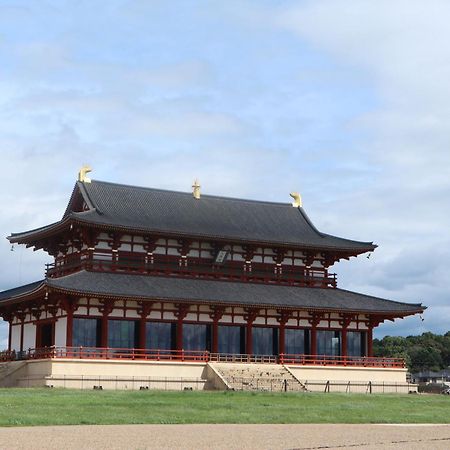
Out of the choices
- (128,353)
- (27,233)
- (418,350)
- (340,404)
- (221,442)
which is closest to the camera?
(221,442)

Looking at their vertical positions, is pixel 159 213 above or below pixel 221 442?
above

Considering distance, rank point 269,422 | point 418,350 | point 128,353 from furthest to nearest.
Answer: point 418,350
point 128,353
point 269,422

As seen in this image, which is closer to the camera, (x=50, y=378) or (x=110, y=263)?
(x=50, y=378)

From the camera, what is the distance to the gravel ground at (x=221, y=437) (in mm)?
27219

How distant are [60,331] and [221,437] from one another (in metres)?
36.4

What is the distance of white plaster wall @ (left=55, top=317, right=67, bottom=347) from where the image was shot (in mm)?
63606

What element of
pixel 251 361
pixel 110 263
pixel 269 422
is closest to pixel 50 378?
pixel 110 263

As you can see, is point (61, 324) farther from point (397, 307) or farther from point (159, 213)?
point (397, 307)

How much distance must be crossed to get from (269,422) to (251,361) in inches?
1199

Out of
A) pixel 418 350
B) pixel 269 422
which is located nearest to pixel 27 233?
pixel 269 422

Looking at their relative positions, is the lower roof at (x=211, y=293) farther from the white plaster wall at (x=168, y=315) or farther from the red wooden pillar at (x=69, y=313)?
the white plaster wall at (x=168, y=315)

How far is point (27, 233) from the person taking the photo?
71.3 m

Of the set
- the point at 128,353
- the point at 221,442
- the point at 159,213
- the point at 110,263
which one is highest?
the point at 159,213

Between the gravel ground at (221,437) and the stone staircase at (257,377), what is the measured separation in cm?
2436
